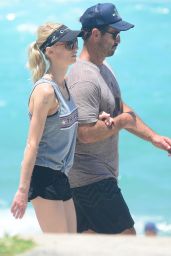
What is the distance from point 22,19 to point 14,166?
13.6 ft

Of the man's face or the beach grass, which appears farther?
the man's face

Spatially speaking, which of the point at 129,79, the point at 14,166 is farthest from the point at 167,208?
the point at 129,79

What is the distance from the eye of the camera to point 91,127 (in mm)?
4164

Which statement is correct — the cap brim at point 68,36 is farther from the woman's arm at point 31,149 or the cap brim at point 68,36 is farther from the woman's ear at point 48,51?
the woman's arm at point 31,149

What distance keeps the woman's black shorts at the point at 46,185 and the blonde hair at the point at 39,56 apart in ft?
1.40

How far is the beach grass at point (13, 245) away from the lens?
3.14 m

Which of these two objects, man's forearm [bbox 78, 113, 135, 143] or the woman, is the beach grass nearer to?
the woman

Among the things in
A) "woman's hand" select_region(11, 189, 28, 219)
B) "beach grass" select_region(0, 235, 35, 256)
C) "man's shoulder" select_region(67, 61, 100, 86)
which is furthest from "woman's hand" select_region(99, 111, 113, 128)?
"beach grass" select_region(0, 235, 35, 256)

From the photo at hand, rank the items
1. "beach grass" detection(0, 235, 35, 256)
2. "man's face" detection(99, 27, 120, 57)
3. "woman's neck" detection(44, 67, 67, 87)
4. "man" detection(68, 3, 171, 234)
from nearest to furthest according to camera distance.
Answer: "beach grass" detection(0, 235, 35, 256) < "woman's neck" detection(44, 67, 67, 87) < "man" detection(68, 3, 171, 234) < "man's face" detection(99, 27, 120, 57)

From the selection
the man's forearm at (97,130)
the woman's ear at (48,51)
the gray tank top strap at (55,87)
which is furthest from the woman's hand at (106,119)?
the woman's ear at (48,51)

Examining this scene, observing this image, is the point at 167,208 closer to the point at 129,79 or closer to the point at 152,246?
the point at 129,79

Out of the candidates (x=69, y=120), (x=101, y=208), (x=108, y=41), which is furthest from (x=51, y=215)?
(x=108, y=41)

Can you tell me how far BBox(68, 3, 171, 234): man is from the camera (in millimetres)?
4273

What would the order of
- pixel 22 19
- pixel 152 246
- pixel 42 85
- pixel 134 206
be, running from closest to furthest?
1. pixel 152 246
2. pixel 42 85
3. pixel 134 206
4. pixel 22 19
